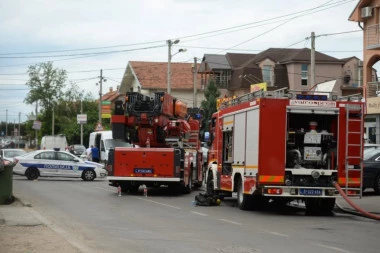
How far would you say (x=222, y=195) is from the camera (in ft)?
69.9

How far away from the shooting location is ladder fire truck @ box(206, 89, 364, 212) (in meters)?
16.1

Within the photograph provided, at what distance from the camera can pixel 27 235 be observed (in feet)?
37.4

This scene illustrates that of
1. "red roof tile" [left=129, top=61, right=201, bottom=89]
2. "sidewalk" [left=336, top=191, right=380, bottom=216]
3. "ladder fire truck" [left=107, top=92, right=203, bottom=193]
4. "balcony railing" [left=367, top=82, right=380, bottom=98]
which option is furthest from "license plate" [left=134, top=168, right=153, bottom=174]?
"red roof tile" [left=129, top=61, right=201, bottom=89]

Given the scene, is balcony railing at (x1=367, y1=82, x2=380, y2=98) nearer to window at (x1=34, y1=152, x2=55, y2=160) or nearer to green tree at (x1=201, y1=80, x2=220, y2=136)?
window at (x1=34, y1=152, x2=55, y2=160)

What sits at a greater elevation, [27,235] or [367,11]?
[367,11]

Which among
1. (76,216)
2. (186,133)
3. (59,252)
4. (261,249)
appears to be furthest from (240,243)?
(186,133)

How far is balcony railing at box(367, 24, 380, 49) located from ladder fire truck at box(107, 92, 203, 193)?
55.8ft

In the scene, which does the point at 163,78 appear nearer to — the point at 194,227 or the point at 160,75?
the point at 160,75

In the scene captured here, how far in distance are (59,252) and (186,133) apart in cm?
1624

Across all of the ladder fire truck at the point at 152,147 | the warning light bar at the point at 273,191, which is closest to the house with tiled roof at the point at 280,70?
the ladder fire truck at the point at 152,147

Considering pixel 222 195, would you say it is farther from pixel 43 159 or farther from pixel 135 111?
pixel 43 159

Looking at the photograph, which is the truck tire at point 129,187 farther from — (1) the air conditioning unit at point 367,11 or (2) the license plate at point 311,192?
(1) the air conditioning unit at point 367,11

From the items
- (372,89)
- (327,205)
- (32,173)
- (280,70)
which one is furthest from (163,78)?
(327,205)

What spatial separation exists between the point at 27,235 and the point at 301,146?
801 centimetres
